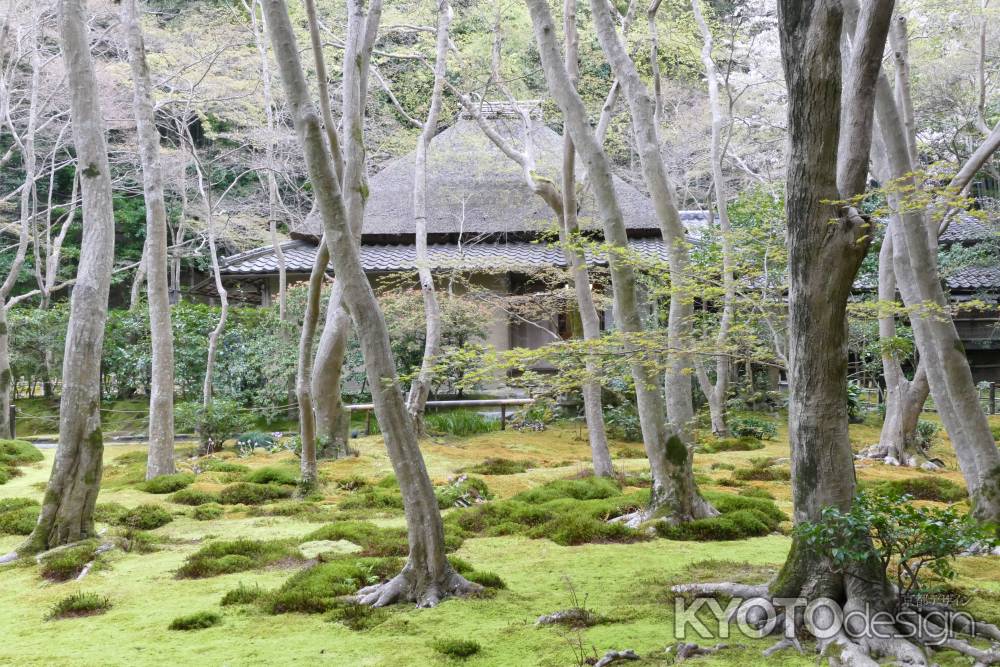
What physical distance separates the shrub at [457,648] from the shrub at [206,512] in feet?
14.5

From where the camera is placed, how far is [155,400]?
30.5 ft

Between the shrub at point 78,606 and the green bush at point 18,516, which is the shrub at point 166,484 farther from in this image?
the shrub at point 78,606

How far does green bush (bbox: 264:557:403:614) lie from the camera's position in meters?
4.70

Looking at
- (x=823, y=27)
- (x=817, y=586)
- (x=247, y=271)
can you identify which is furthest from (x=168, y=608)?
(x=247, y=271)

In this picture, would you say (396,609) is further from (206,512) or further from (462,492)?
(206,512)

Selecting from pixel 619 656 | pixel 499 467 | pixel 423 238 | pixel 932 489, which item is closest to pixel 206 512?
pixel 499 467

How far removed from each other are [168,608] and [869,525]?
4002 millimetres

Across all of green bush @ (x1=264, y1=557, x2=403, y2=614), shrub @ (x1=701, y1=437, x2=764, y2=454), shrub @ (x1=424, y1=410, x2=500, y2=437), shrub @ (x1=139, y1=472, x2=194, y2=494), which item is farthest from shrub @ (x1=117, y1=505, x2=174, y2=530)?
shrub @ (x1=701, y1=437, x2=764, y2=454)

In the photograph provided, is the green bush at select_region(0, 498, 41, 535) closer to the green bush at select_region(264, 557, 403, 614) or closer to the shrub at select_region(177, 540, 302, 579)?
the shrub at select_region(177, 540, 302, 579)

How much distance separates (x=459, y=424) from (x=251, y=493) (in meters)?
5.50

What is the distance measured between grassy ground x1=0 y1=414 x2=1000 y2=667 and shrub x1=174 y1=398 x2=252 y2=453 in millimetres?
4737

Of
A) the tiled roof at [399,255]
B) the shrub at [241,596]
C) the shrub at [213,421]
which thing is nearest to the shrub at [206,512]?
the shrub at [241,596]

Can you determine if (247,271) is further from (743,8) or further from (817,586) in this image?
(817,586)

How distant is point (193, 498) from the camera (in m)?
8.23
